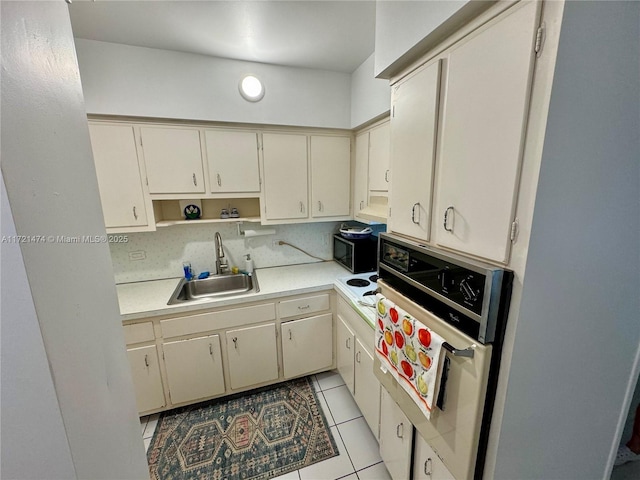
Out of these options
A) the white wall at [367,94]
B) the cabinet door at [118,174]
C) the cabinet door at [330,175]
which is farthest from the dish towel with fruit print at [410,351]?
the cabinet door at [118,174]

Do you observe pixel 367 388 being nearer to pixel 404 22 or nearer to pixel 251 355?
pixel 251 355

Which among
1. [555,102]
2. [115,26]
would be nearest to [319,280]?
[555,102]

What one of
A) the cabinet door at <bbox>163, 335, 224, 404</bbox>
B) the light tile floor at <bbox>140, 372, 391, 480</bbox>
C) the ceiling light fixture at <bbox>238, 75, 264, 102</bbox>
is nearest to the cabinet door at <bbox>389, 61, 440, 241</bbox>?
the ceiling light fixture at <bbox>238, 75, 264, 102</bbox>

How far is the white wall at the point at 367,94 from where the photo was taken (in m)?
1.65

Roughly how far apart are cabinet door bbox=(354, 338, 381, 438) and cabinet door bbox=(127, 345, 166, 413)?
4.58ft

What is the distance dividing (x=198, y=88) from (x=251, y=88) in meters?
0.37

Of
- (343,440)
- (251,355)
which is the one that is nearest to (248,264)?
(251,355)

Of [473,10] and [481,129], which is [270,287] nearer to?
[481,129]

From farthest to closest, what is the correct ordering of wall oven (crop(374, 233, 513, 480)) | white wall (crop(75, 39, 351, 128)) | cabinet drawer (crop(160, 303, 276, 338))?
cabinet drawer (crop(160, 303, 276, 338)) → white wall (crop(75, 39, 351, 128)) → wall oven (crop(374, 233, 513, 480))

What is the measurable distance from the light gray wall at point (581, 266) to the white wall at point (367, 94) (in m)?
1.10

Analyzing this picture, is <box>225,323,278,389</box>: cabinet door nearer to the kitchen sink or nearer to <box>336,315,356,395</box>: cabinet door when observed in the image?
the kitchen sink

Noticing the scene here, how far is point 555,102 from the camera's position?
0.61 metres

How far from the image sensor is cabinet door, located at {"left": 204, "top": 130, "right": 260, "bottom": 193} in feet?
6.29

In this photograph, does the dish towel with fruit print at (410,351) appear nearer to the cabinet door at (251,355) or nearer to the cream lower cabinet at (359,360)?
the cream lower cabinet at (359,360)
